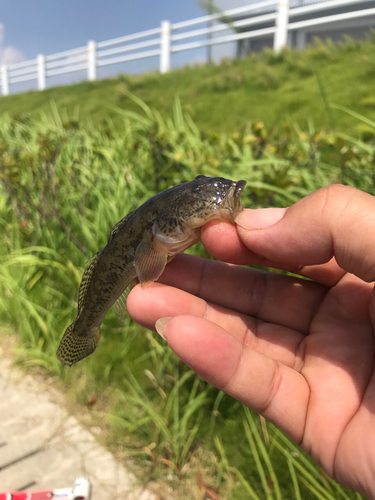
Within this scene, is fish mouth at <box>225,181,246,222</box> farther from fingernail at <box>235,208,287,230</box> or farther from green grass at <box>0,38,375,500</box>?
green grass at <box>0,38,375,500</box>

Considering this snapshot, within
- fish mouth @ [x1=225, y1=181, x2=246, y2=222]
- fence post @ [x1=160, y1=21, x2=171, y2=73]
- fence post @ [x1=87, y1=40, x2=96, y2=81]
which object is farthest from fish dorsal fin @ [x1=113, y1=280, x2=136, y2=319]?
fence post @ [x1=87, y1=40, x2=96, y2=81]

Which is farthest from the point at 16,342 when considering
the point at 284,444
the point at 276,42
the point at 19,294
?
the point at 276,42

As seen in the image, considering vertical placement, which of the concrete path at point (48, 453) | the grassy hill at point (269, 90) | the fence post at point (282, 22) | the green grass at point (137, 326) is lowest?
the concrete path at point (48, 453)

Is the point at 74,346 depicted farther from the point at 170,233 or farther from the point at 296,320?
the point at 296,320

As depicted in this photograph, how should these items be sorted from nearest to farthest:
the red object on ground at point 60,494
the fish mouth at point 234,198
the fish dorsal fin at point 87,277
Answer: the fish mouth at point 234,198
the fish dorsal fin at point 87,277
the red object on ground at point 60,494

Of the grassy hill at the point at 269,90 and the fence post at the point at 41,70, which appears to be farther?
the fence post at the point at 41,70

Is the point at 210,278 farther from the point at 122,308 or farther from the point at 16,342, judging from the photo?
the point at 16,342

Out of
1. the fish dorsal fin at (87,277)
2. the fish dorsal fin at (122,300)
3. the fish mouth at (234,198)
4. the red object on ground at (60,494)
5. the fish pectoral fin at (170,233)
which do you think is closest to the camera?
the fish mouth at (234,198)

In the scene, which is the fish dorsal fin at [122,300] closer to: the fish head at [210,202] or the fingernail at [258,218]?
the fish head at [210,202]

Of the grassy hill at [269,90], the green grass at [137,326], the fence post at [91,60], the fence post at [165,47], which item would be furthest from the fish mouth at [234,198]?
the fence post at [91,60]
